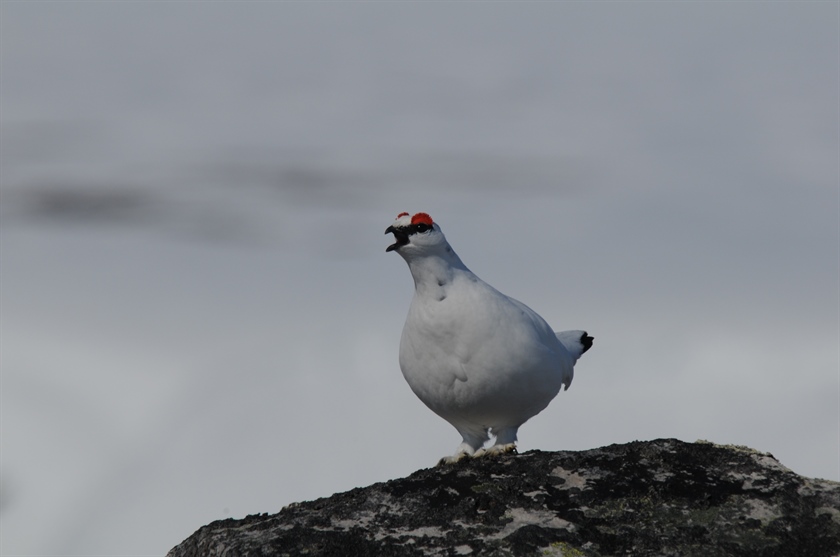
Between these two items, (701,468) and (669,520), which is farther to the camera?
(701,468)

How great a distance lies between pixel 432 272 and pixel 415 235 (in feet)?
0.95

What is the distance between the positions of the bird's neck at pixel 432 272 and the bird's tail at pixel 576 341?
61.3 inches

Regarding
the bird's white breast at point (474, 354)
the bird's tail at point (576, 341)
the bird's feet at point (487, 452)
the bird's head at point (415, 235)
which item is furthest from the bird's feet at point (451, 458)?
the bird's tail at point (576, 341)

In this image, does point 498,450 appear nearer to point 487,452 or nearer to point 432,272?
point 487,452

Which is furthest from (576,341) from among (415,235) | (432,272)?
(415,235)

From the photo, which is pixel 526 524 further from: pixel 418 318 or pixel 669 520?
pixel 418 318

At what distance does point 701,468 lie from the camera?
662 cm

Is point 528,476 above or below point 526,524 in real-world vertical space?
above

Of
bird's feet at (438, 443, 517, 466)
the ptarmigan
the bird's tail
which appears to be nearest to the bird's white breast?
the ptarmigan

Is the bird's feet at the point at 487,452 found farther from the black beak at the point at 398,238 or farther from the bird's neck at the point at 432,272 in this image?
the black beak at the point at 398,238

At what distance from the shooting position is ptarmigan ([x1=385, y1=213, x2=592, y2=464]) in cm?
789

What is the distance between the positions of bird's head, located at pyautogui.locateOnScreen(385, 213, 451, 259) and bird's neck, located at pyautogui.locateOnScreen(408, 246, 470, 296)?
0.06m

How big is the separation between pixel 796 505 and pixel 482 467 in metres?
1.76

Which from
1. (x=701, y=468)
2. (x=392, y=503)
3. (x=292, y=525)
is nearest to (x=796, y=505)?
(x=701, y=468)
